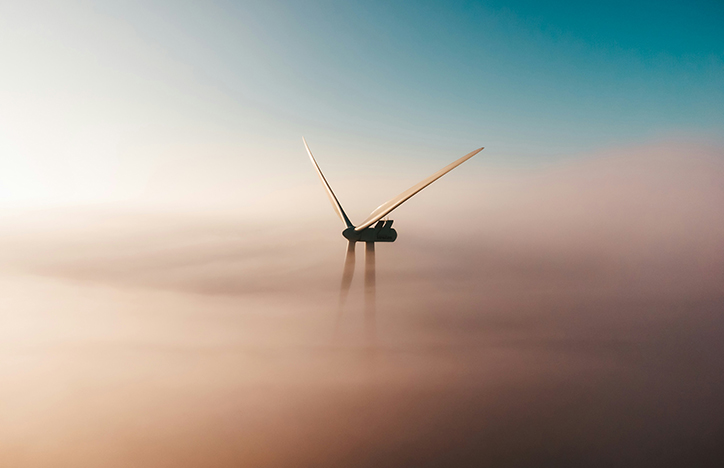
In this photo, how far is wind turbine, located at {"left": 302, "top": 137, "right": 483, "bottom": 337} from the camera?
902 centimetres

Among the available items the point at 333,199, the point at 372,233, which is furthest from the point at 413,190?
the point at 333,199

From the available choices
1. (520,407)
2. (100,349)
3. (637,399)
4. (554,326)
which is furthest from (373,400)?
(554,326)

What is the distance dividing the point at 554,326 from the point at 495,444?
156ft

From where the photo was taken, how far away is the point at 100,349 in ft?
132

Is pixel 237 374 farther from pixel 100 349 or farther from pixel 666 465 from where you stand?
pixel 666 465

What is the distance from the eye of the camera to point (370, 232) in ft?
35.9

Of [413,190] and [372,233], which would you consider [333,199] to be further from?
[413,190]

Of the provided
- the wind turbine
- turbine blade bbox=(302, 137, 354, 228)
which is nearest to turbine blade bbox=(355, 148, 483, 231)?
the wind turbine

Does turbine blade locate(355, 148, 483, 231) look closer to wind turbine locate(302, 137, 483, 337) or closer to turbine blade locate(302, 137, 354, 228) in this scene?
wind turbine locate(302, 137, 483, 337)

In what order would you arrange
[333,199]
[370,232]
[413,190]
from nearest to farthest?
1. [413,190]
2. [370,232]
3. [333,199]

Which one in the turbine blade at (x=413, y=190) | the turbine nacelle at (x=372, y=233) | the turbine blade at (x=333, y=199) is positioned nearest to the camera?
the turbine blade at (x=413, y=190)

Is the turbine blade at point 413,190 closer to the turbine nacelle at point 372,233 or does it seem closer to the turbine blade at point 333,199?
the turbine nacelle at point 372,233

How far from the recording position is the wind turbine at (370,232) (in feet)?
29.6

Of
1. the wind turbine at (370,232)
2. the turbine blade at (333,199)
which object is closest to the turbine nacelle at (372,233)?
the wind turbine at (370,232)
